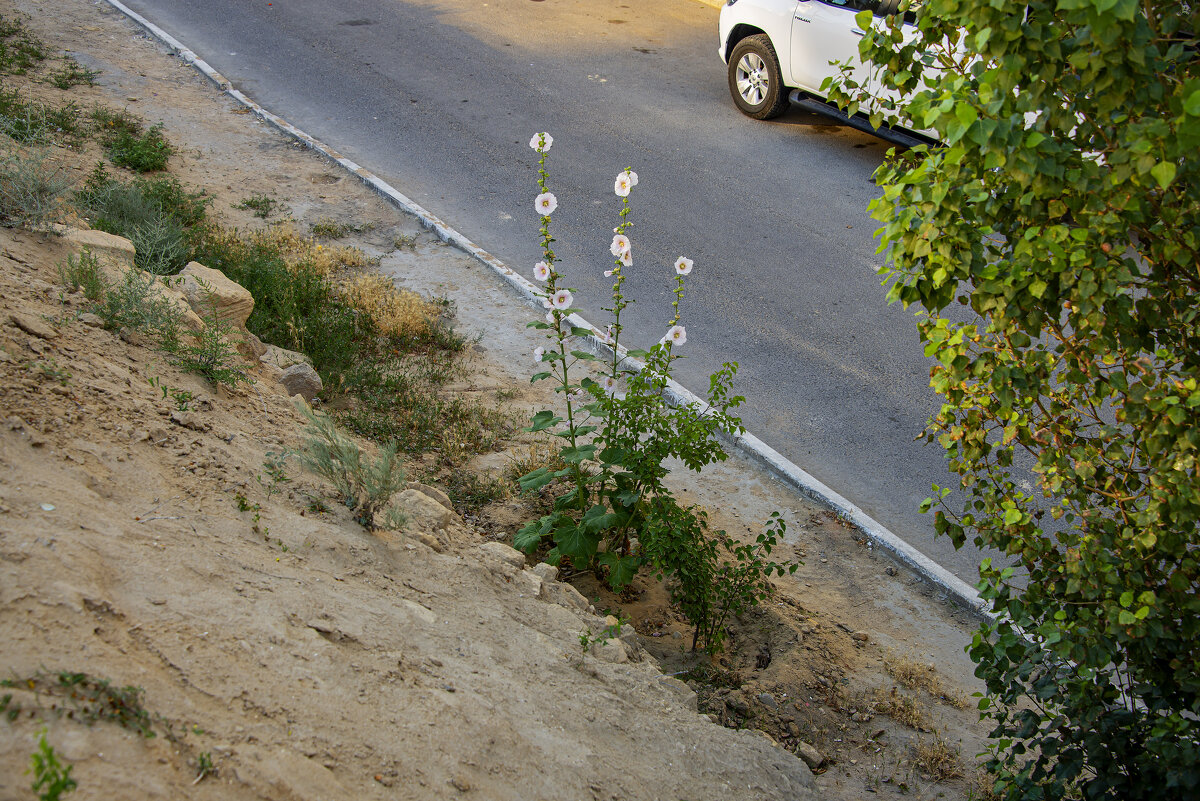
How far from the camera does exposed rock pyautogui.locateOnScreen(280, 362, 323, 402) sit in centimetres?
556

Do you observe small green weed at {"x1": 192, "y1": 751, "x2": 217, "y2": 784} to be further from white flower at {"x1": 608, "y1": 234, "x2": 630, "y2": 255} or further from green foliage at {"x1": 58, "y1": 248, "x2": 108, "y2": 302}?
green foliage at {"x1": 58, "y1": 248, "x2": 108, "y2": 302}

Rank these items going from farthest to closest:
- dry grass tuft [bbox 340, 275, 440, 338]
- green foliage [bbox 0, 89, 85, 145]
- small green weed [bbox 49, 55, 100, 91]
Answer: small green weed [bbox 49, 55, 100, 91], green foliage [bbox 0, 89, 85, 145], dry grass tuft [bbox 340, 275, 440, 338]

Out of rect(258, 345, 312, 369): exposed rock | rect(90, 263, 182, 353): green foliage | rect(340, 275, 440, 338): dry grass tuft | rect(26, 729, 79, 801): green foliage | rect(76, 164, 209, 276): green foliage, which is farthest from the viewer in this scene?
rect(340, 275, 440, 338): dry grass tuft

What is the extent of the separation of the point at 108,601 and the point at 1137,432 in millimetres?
3312

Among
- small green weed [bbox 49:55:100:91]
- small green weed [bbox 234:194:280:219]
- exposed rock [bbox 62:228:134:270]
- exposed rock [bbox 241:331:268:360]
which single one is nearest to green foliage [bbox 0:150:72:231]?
exposed rock [bbox 62:228:134:270]

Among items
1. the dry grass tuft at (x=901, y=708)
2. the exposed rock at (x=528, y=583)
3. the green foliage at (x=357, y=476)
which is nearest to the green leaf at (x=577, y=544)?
the exposed rock at (x=528, y=583)

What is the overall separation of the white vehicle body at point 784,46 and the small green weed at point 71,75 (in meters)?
8.09

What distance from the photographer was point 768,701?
13.6 feet

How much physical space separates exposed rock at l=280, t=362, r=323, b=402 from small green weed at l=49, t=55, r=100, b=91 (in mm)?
7093

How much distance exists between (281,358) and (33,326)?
6.06ft

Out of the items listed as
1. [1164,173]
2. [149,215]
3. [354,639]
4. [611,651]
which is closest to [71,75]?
[149,215]

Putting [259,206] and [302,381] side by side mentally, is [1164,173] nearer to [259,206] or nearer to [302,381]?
[302,381]

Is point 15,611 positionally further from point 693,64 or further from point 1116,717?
point 693,64

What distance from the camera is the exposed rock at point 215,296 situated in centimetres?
532
